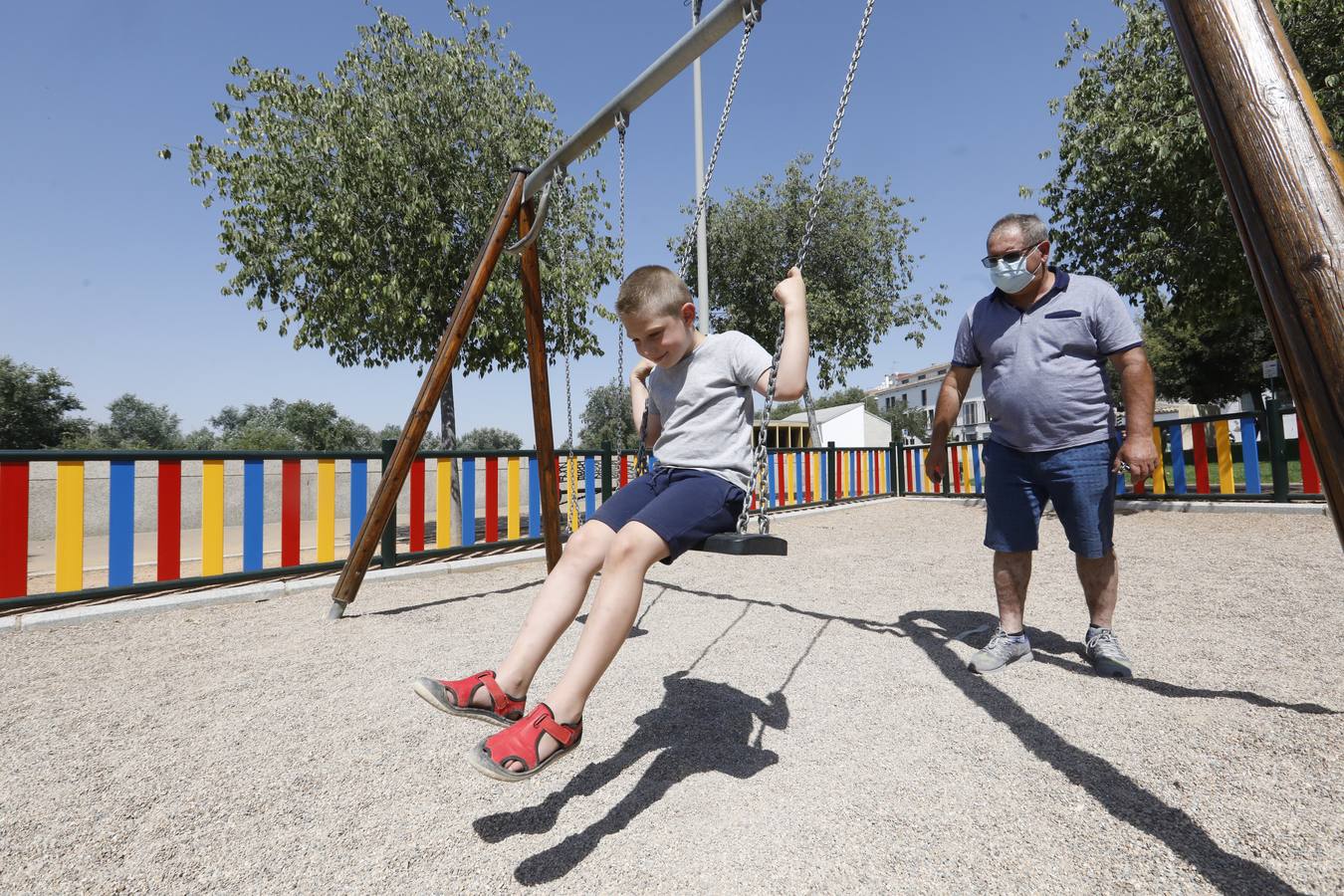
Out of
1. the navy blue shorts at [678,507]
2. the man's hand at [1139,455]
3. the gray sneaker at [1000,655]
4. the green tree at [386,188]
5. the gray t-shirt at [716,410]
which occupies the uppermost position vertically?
the green tree at [386,188]

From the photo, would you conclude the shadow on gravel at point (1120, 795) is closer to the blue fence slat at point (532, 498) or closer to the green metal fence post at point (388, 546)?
the green metal fence post at point (388, 546)

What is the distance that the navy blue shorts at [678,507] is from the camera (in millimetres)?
1969

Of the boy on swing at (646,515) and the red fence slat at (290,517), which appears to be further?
the red fence slat at (290,517)

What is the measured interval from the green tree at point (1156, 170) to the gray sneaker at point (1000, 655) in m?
8.52

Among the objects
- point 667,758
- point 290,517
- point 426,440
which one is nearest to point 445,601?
point 290,517

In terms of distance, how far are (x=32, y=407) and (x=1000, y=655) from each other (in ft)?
172

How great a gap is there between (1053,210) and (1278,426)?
5.07 m

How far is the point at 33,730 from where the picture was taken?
8.65 ft

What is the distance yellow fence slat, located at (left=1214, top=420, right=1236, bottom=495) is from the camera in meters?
8.55

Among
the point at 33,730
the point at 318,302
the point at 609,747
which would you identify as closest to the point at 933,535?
the point at 609,747

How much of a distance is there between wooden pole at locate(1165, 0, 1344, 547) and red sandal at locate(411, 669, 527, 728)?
185 cm

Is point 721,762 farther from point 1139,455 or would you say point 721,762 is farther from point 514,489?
point 514,489

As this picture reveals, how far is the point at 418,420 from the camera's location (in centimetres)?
439

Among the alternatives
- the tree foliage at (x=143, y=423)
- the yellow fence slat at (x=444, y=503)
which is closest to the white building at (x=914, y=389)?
the yellow fence slat at (x=444, y=503)
